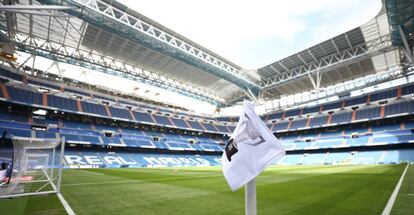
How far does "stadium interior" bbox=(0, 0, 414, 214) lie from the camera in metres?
24.1

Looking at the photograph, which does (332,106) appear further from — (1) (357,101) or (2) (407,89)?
(2) (407,89)

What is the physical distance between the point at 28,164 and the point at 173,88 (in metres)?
31.4

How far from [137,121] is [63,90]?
1404 centimetres

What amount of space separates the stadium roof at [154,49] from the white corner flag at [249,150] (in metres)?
17.3

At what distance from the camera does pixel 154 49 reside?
86.4 feet

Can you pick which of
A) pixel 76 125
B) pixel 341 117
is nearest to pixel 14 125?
pixel 76 125

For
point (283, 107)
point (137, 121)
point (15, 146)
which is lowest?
point (15, 146)

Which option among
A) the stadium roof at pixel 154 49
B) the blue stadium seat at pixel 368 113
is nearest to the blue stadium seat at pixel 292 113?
the stadium roof at pixel 154 49

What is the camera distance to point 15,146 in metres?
7.29

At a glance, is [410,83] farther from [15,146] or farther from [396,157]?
[15,146]

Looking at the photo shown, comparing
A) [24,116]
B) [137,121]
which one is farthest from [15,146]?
[137,121]

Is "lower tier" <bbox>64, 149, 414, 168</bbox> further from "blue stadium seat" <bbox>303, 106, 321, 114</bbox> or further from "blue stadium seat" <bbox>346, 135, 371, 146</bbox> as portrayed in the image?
"blue stadium seat" <bbox>303, 106, 321, 114</bbox>

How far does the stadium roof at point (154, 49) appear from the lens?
21.6 meters

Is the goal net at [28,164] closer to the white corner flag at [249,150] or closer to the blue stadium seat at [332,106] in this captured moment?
the white corner flag at [249,150]
